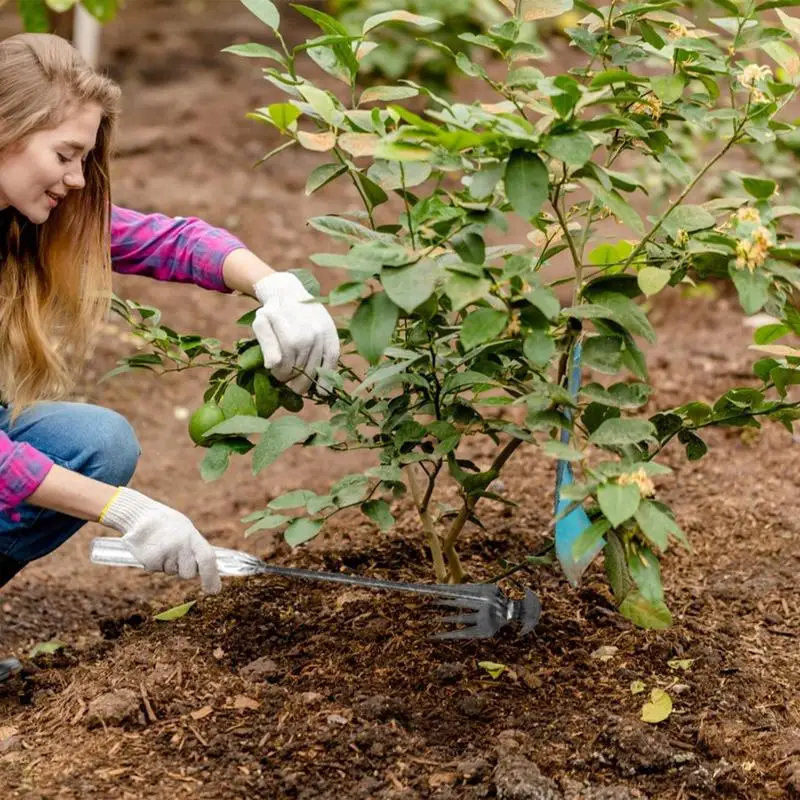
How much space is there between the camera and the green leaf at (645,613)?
165cm

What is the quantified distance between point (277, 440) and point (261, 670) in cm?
41

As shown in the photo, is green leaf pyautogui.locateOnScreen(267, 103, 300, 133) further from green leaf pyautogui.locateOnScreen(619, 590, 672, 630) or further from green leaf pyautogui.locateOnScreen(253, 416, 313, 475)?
green leaf pyautogui.locateOnScreen(619, 590, 672, 630)

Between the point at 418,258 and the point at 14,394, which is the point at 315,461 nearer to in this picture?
the point at 14,394

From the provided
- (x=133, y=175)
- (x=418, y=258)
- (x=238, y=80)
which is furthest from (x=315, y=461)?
(x=238, y=80)

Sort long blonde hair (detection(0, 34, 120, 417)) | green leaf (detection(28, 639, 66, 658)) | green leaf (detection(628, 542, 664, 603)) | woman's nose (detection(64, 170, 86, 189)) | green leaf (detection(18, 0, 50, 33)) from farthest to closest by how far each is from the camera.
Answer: green leaf (detection(18, 0, 50, 33))
green leaf (detection(28, 639, 66, 658))
long blonde hair (detection(0, 34, 120, 417))
woman's nose (detection(64, 170, 86, 189))
green leaf (detection(628, 542, 664, 603))

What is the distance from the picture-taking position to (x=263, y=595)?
6.80 feet

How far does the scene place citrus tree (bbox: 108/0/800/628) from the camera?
136 centimetres

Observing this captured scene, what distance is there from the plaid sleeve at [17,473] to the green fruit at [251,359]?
333mm

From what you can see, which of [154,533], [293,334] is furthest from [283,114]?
[154,533]

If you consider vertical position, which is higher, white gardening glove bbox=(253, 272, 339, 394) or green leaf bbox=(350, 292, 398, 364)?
green leaf bbox=(350, 292, 398, 364)

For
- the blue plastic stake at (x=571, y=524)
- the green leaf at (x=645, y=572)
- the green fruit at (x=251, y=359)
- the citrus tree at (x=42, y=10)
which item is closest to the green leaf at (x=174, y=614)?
the green fruit at (x=251, y=359)

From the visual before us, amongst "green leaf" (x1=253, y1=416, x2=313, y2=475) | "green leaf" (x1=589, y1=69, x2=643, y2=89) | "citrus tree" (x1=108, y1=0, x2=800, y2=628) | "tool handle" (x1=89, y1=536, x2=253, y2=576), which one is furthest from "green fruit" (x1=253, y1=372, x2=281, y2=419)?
"green leaf" (x1=589, y1=69, x2=643, y2=89)

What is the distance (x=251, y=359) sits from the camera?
1.75 m

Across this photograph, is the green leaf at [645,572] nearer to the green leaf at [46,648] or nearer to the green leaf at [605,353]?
the green leaf at [605,353]
